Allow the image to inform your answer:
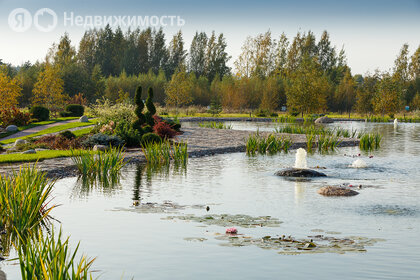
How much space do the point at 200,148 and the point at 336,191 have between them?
1080 centimetres

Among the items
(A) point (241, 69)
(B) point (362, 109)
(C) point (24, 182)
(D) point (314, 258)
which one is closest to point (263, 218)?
(D) point (314, 258)

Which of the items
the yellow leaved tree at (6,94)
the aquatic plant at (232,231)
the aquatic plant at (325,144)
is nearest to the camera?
the aquatic plant at (232,231)

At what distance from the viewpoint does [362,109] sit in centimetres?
5891

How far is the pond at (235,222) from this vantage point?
24.6 feet

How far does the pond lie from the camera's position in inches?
295

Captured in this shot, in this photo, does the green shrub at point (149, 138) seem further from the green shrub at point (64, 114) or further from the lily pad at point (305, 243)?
the green shrub at point (64, 114)

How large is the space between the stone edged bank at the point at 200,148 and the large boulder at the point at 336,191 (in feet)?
23.9

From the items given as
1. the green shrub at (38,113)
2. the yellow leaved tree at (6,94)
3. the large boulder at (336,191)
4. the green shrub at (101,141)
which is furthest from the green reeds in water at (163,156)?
the yellow leaved tree at (6,94)

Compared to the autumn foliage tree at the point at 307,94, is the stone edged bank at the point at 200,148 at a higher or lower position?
lower

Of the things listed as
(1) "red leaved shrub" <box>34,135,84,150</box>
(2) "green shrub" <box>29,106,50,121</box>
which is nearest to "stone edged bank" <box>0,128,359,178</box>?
(1) "red leaved shrub" <box>34,135,84,150</box>

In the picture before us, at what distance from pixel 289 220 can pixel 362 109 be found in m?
51.0

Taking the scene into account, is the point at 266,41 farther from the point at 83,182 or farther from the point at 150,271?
the point at 150,271

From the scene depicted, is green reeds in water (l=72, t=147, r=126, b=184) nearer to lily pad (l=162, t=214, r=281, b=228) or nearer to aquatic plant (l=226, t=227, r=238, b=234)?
lily pad (l=162, t=214, r=281, b=228)

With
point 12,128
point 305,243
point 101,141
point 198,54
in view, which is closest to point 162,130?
point 101,141
